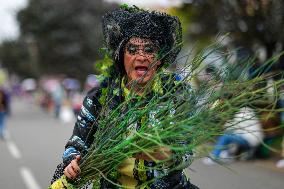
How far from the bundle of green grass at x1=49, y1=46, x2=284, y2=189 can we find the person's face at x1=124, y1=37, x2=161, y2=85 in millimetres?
74

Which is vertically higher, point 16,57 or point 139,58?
point 16,57

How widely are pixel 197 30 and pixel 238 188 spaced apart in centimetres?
595

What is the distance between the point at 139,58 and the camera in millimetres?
2707

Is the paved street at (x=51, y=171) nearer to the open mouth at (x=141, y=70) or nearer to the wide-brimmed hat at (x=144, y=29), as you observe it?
the wide-brimmed hat at (x=144, y=29)

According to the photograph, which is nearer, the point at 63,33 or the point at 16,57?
the point at 63,33

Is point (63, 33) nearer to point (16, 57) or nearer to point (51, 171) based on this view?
point (16, 57)

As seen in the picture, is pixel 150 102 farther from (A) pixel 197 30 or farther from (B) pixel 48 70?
(B) pixel 48 70

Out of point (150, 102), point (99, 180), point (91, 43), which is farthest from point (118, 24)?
point (91, 43)

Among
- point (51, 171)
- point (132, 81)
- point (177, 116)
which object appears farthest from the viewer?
point (51, 171)

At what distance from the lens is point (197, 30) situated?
1310cm

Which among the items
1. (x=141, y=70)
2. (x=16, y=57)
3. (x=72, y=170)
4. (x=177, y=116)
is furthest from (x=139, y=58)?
(x=16, y=57)

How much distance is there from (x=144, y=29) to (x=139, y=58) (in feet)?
0.51

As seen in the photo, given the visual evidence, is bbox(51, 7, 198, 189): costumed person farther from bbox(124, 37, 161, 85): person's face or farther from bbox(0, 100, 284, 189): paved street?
bbox(0, 100, 284, 189): paved street

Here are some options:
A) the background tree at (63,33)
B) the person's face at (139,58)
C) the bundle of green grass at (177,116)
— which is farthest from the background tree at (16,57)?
the bundle of green grass at (177,116)
